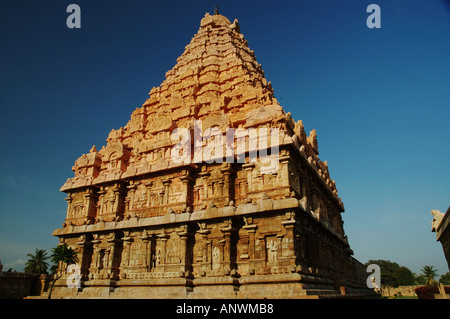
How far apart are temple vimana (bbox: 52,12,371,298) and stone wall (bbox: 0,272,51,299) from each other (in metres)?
6.03

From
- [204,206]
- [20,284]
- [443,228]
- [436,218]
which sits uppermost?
[204,206]

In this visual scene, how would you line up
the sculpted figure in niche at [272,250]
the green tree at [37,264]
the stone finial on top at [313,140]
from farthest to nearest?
1. the green tree at [37,264]
2. the stone finial on top at [313,140]
3. the sculpted figure in niche at [272,250]

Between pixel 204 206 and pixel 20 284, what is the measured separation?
1838cm

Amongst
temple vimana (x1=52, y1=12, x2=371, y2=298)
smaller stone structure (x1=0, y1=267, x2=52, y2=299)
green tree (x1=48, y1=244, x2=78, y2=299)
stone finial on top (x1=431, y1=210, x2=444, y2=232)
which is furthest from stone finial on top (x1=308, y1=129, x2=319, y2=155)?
smaller stone structure (x1=0, y1=267, x2=52, y2=299)

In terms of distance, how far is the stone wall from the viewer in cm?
2548

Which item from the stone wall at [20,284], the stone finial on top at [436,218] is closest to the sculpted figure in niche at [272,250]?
the stone finial on top at [436,218]

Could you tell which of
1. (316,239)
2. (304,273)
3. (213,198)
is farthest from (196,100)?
(304,273)

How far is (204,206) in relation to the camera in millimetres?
19547

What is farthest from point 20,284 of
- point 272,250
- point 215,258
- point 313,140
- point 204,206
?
point 313,140

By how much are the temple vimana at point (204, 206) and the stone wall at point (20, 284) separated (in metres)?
6.03

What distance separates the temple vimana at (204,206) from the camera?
55.2 feet

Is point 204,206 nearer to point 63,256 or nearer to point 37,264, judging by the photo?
point 63,256

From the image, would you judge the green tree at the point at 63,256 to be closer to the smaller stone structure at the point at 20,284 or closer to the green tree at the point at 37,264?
the smaller stone structure at the point at 20,284

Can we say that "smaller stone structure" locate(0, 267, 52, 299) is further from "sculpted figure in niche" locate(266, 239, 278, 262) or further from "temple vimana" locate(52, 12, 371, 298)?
"sculpted figure in niche" locate(266, 239, 278, 262)
